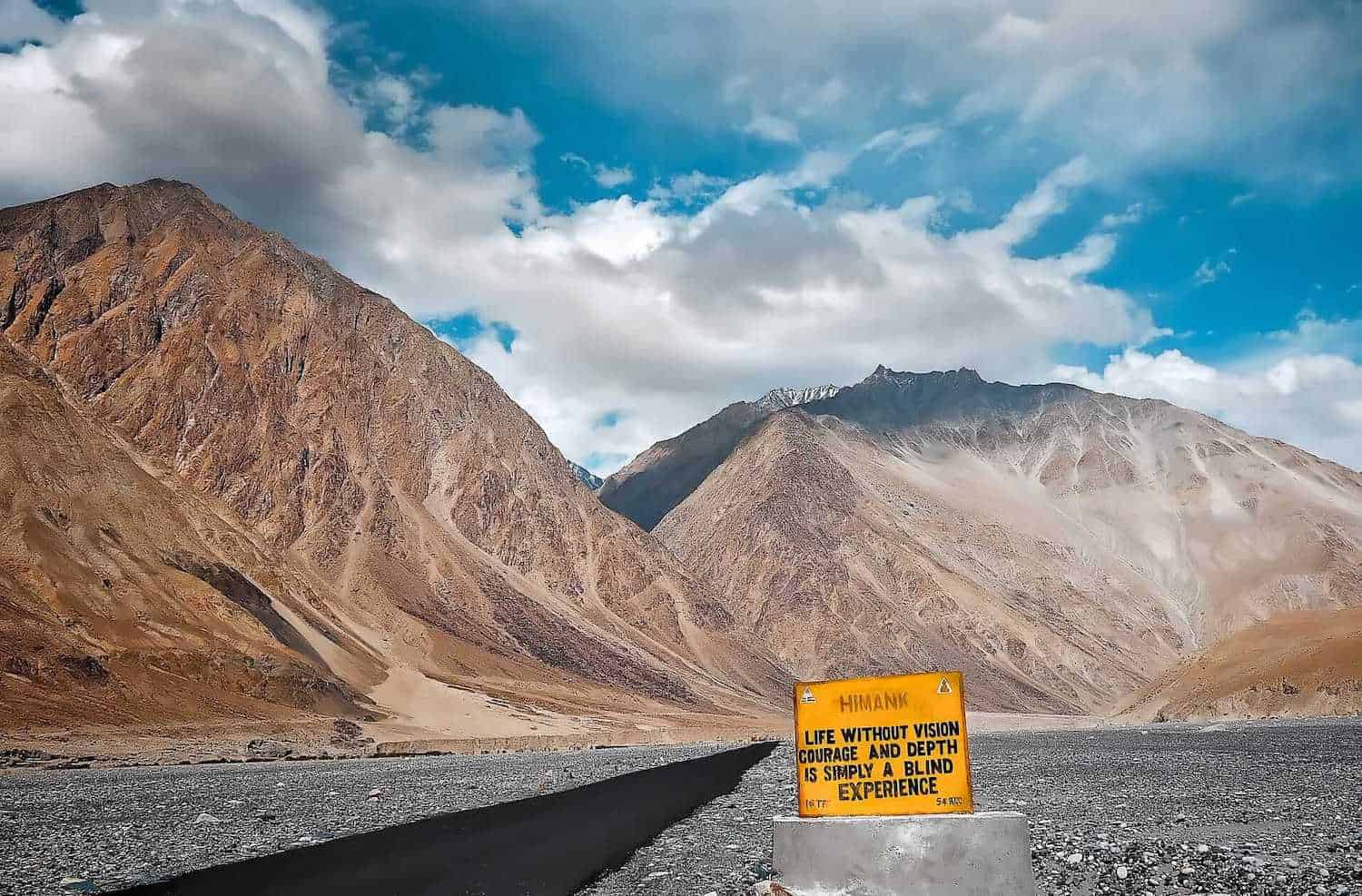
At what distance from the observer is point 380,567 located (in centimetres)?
11194

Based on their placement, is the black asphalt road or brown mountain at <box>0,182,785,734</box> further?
brown mountain at <box>0,182,785,734</box>

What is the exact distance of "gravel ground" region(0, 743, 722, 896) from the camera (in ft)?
52.2

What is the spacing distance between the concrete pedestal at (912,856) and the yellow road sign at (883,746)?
0.46 m

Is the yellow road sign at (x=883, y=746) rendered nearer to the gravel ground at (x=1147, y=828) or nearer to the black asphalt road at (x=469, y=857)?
the gravel ground at (x=1147, y=828)

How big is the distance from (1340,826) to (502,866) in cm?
1300

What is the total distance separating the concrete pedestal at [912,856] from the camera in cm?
1035

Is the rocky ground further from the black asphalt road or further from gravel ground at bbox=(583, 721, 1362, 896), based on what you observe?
the black asphalt road

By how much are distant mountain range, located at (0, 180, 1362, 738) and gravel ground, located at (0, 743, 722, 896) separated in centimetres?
1952

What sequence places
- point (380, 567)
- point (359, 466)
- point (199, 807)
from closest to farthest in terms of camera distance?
point (199, 807) → point (380, 567) → point (359, 466)

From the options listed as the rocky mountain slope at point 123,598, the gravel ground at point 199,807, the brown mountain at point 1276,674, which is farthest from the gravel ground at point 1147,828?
the brown mountain at point 1276,674

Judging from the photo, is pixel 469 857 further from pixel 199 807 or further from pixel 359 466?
pixel 359 466

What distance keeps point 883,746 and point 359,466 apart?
121246 mm

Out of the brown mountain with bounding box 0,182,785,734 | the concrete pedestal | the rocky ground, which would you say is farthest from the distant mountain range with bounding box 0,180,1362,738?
the concrete pedestal

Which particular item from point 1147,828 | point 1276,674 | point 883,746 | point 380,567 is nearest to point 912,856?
point 883,746
